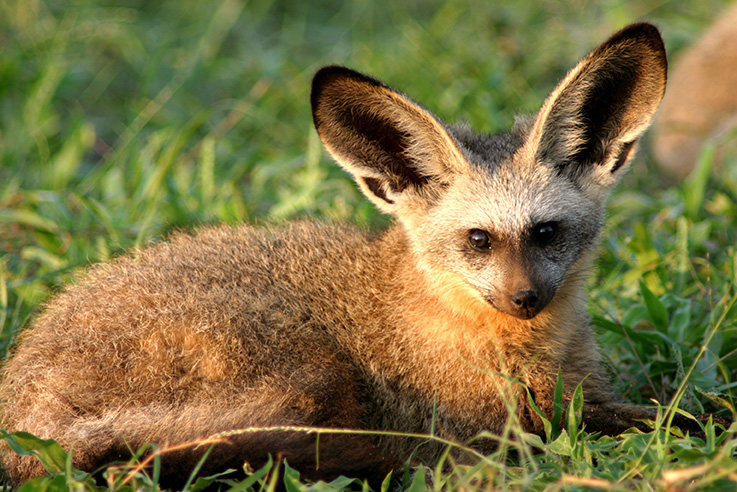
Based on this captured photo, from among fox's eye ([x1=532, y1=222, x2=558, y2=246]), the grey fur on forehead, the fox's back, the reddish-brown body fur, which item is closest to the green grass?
the reddish-brown body fur

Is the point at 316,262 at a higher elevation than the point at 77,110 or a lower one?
higher

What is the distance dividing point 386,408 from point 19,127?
475 cm

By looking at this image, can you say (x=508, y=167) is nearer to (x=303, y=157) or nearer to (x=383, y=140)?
(x=383, y=140)

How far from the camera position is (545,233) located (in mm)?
3238

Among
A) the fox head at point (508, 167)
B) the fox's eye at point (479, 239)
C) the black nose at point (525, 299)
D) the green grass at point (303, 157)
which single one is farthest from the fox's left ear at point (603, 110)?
the green grass at point (303, 157)

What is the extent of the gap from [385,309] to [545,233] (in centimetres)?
85

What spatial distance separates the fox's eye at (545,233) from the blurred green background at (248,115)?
2.61 ft

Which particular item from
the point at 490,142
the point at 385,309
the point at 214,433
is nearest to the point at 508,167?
the point at 490,142

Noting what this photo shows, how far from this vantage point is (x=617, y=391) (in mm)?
3627

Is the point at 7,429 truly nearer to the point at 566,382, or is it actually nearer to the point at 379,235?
A: the point at 379,235

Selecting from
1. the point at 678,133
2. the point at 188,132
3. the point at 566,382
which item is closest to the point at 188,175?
the point at 188,132

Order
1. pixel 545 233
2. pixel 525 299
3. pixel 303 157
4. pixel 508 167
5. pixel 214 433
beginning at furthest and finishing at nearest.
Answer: pixel 303 157 < pixel 508 167 < pixel 545 233 < pixel 525 299 < pixel 214 433

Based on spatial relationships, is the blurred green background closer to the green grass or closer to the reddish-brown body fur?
the green grass

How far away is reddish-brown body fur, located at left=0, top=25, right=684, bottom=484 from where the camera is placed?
2959 mm
